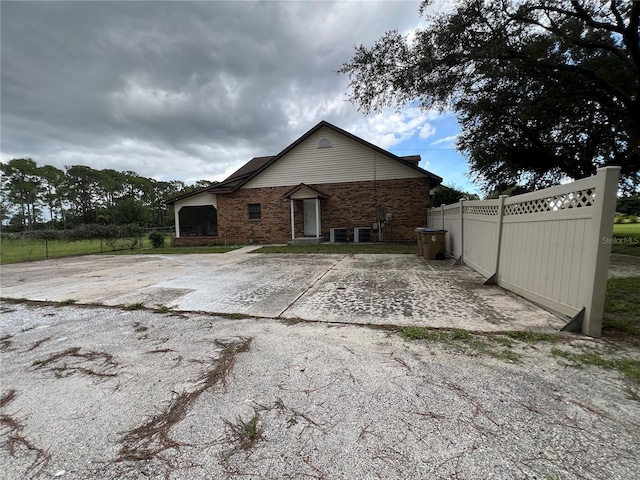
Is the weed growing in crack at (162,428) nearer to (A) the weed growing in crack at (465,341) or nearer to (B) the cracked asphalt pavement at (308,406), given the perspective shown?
(B) the cracked asphalt pavement at (308,406)

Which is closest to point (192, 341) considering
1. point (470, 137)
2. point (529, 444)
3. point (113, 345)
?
point (113, 345)

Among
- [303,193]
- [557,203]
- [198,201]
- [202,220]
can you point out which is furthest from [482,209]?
[202,220]

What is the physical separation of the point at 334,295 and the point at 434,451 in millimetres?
3545

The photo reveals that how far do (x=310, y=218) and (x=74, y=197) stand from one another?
59.6 metres

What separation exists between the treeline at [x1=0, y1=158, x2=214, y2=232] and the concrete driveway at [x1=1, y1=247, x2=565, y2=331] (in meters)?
38.1

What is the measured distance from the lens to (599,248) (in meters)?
2.97

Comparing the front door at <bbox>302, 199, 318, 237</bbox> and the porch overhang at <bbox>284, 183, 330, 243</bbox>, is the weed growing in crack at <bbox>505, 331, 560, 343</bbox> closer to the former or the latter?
the porch overhang at <bbox>284, 183, 330, 243</bbox>

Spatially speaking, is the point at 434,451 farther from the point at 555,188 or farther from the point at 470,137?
the point at 470,137

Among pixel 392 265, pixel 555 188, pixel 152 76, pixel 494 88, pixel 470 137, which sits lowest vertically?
pixel 392 265

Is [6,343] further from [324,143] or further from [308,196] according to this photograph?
[324,143]

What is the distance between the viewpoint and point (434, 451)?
1577 mm

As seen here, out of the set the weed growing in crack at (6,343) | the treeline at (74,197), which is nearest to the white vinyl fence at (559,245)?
the weed growing in crack at (6,343)

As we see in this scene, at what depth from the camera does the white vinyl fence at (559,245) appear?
299 centimetres

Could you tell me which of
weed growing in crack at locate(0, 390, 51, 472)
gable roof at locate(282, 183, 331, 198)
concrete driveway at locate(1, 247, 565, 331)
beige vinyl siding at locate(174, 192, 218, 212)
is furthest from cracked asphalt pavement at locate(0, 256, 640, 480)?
beige vinyl siding at locate(174, 192, 218, 212)
